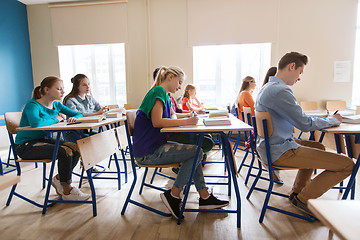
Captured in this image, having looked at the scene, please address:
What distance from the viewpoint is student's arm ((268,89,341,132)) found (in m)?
1.55

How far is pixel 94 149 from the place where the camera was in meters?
1.89

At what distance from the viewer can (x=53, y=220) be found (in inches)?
69.2

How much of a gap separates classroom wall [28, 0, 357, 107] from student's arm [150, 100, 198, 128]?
11.6 ft

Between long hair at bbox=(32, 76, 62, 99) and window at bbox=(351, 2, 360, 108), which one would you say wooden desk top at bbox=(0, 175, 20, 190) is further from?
window at bbox=(351, 2, 360, 108)

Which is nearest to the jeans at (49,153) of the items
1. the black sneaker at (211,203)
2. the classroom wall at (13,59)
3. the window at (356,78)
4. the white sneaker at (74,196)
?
the white sneaker at (74,196)

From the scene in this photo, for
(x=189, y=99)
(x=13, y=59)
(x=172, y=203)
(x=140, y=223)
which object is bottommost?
(x=140, y=223)

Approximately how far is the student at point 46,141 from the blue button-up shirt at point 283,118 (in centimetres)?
158

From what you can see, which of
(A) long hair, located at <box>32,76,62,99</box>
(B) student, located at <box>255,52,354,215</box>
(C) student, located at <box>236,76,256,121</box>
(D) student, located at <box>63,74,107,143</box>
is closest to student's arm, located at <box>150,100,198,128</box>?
(B) student, located at <box>255,52,354,215</box>

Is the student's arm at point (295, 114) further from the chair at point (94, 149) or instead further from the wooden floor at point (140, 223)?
the chair at point (94, 149)

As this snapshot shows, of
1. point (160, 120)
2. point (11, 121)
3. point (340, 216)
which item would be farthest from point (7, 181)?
point (11, 121)

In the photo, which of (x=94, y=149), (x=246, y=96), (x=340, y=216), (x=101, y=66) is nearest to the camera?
(x=340, y=216)

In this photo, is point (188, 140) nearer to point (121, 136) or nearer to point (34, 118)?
point (121, 136)

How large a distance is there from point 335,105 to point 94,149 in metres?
→ 4.74

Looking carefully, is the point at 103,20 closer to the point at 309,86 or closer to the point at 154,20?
the point at 154,20
